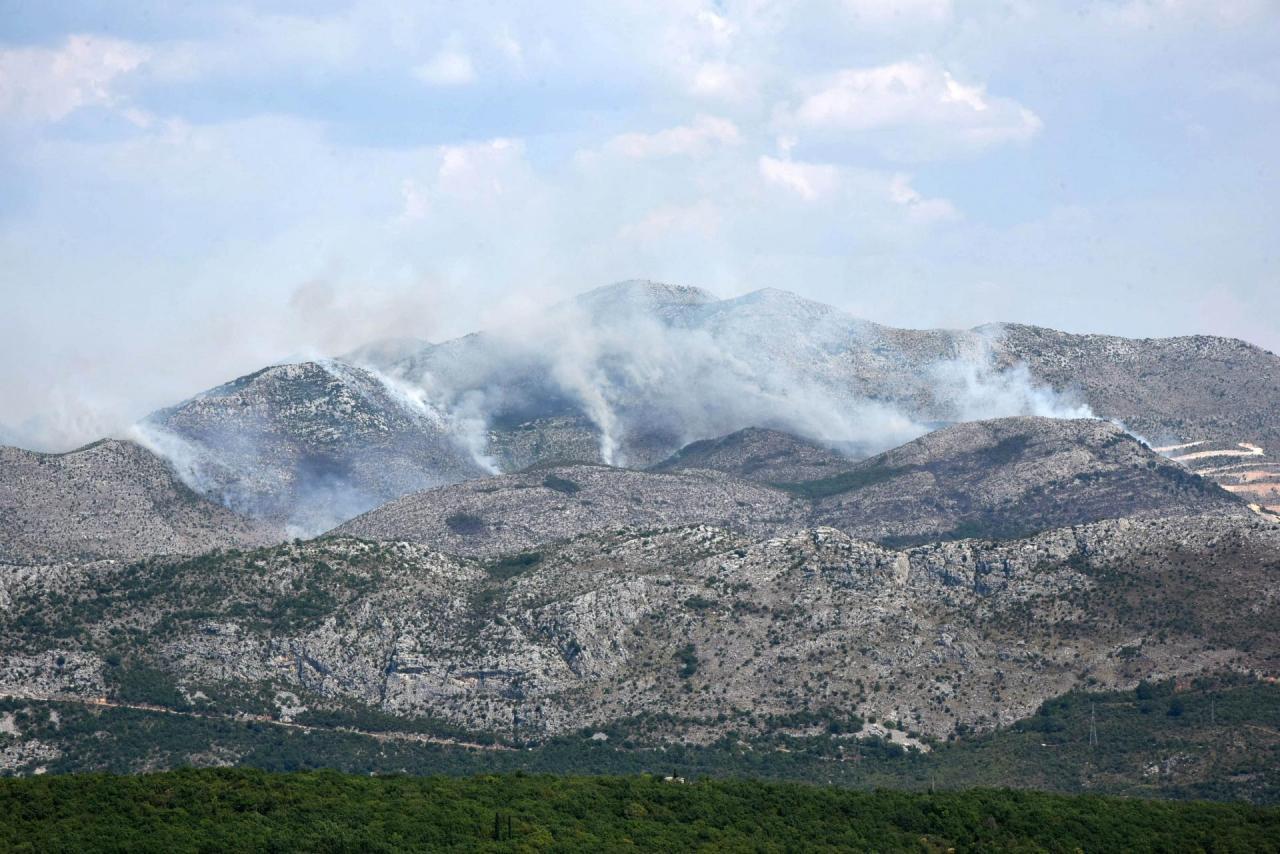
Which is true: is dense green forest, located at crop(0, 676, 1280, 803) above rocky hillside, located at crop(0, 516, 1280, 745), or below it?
below

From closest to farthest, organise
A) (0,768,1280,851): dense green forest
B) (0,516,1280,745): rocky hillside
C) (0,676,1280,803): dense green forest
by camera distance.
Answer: (0,768,1280,851): dense green forest → (0,676,1280,803): dense green forest → (0,516,1280,745): rocky hillside

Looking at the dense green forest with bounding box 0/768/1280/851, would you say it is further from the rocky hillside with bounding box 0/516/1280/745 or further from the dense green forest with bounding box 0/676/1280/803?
the rocky hillside with bounding box 0/516/1280/745

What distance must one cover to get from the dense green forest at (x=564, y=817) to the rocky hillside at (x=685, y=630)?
112 ft

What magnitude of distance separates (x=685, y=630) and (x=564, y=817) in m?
56.6

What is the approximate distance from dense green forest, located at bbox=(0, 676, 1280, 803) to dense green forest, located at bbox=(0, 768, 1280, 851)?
699 inches

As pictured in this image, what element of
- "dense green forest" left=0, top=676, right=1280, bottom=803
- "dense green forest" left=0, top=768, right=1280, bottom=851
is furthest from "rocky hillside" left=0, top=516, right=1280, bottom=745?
"dense green forest" left=0, top=768, right=1280, bottom=851

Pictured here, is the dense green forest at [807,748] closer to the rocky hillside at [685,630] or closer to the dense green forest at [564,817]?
the rocky hillside at [685,630]

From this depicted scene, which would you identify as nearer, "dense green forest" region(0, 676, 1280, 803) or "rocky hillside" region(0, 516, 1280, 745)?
"dense green forest" region(0, 676, 1280, 803)

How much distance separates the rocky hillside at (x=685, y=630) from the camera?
142 m

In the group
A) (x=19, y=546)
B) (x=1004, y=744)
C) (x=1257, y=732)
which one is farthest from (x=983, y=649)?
(x=19, y=546)

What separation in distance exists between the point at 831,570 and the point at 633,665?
2051 centimetres

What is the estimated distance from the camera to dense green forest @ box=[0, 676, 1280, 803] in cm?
12444

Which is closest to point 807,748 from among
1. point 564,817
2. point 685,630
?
point 685,630

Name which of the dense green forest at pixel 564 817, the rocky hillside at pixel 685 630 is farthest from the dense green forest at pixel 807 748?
the dense green forest at pixel 564 817
